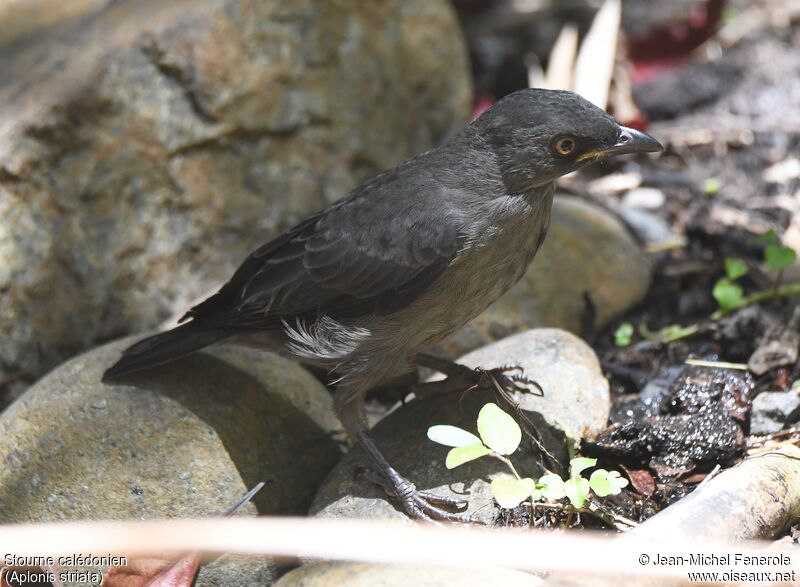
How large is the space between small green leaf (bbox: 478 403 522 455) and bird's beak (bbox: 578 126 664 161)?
3.76 feet

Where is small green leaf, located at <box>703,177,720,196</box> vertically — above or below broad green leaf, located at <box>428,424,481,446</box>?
below

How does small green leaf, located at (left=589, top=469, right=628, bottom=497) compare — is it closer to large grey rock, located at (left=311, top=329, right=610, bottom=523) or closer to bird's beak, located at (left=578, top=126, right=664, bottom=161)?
large grey rock, located at (left=311, top=329, right=610, bottom=523)

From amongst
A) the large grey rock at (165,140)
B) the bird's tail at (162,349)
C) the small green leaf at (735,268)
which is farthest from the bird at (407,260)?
the small green leaf at (735,268)

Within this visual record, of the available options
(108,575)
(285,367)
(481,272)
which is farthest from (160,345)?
(481,272)

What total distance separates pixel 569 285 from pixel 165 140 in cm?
245

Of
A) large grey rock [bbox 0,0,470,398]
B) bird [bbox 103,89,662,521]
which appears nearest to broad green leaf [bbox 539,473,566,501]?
bird [bbox 103,89,662,521]

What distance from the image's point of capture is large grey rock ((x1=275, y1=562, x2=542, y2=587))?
9.55ft

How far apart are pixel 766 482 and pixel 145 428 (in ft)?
8.15

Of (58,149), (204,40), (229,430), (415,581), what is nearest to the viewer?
(415,581)

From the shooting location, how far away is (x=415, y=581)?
2.94 meters

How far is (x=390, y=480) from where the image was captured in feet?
12.0

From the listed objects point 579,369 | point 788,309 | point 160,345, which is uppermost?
point 160,345

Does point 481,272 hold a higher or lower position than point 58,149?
lower

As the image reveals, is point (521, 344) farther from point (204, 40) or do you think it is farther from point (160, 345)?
point (204, 40)
